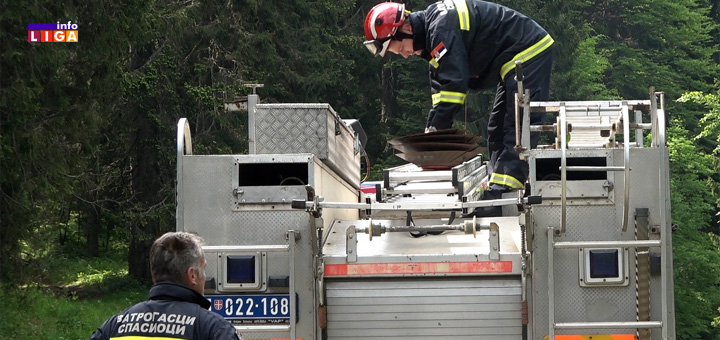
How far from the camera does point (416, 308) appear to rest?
720cm

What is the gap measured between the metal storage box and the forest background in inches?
105

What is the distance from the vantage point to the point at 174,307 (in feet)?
15.2

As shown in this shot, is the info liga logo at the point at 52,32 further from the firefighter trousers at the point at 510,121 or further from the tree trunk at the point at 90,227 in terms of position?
the tree trunk at the point at 90,227

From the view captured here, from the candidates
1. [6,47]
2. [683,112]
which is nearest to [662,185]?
[6,47]

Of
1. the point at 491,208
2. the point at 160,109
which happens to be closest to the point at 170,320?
the point at 491,208

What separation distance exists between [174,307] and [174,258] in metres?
0.18

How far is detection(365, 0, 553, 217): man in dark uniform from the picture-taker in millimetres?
9188

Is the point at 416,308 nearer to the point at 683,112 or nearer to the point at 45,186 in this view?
the point at 45,186

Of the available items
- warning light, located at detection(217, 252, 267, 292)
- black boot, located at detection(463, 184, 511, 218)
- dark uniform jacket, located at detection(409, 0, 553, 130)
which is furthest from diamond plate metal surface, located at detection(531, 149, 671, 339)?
dark uniform jacket, located at detection(409, 0, 553, 130)

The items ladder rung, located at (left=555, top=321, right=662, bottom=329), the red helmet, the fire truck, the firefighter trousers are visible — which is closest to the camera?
ladder rung, located at (left=555, top=321, right=662, bottom=329)

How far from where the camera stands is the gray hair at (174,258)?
4.66 metres

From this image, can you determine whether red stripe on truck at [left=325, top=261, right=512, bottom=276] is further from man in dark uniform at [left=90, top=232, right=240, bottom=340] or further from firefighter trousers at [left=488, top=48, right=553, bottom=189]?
man in dark uniform at [left=90, top=232, right=240, bottom=340]

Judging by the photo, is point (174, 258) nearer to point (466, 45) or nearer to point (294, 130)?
point (294, 130)

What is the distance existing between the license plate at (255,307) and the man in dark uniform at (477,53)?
234 centimetres
